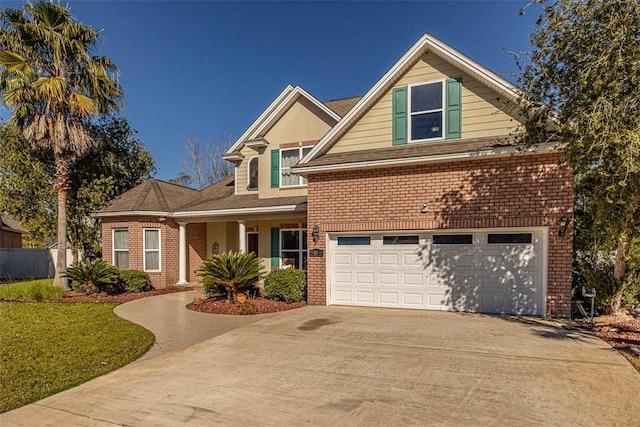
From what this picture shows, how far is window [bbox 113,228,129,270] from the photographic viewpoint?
15.5 metres

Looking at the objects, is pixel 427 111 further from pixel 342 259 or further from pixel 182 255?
pixel 182 255

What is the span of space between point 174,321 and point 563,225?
9395 mm

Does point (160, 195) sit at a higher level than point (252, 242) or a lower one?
higher

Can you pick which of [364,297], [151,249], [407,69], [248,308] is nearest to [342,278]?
[364,297]

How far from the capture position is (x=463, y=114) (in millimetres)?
9703

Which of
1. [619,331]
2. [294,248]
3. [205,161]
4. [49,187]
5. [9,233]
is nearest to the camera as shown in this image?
[619,331]

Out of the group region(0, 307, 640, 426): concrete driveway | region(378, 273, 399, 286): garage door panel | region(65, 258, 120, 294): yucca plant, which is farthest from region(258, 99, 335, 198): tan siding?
region(0, 307, 640, 426): concrete driveway

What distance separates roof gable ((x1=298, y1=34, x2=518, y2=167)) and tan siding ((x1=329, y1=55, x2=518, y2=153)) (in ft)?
0.40

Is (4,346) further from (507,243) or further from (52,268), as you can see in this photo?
(52,268)

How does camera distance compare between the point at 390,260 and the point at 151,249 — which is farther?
the point at 151,249

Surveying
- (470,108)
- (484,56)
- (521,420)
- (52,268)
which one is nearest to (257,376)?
(521,420)

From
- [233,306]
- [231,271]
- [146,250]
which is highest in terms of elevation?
[146,250]

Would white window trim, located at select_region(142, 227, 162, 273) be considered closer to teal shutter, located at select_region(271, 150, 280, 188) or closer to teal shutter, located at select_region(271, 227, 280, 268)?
teal shutter, located at select_region(271, 227, 280, 268)

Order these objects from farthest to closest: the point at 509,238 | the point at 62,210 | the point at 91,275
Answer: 1. the point at 62,210
2. the point at 91,275
3. the point at 509,238
